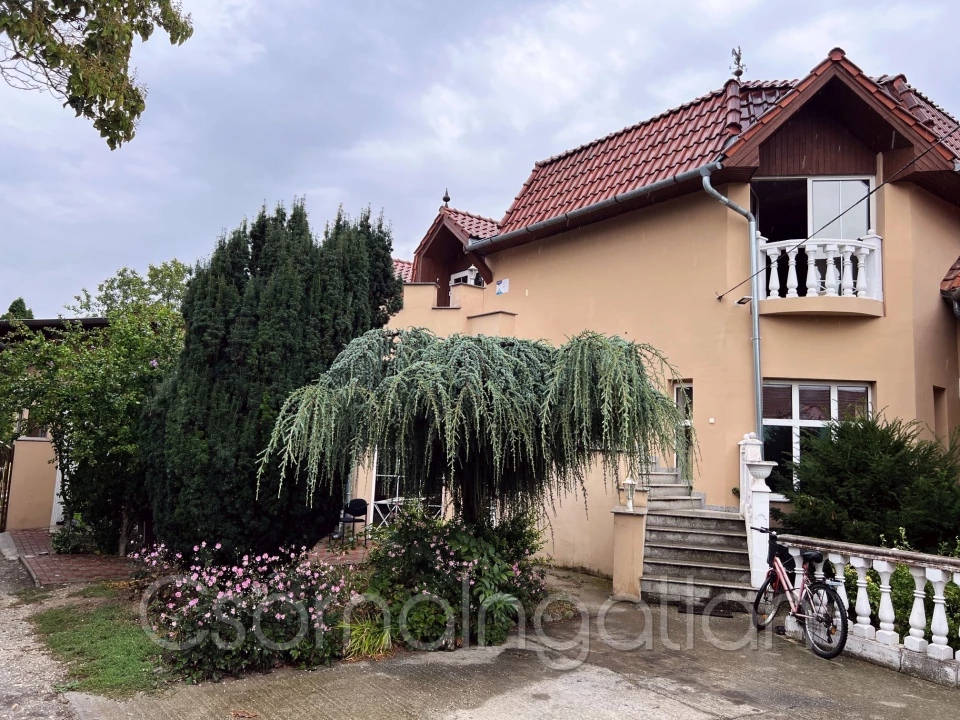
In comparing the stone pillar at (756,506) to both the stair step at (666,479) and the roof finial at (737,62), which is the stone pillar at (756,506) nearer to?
the stair step at (666,479)

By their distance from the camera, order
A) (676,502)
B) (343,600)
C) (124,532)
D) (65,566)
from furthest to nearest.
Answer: (124,532) → (676,502) → (65,566) → (343,600)

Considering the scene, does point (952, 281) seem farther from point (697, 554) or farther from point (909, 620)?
point (909, 620)

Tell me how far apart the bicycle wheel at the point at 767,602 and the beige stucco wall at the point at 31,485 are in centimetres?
1301

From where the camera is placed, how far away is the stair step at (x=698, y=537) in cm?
Result: 895

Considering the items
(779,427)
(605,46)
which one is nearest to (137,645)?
(605,46)

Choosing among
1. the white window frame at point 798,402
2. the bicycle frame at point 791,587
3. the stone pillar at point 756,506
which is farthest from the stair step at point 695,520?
the bicycle frame at point 791,587

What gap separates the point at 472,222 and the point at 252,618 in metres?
12.3

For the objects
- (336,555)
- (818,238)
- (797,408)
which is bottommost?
(336,555)

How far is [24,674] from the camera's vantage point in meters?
5.33

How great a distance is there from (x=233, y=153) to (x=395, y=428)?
3733 mm

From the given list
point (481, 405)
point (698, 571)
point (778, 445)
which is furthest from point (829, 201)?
point (481, 405)

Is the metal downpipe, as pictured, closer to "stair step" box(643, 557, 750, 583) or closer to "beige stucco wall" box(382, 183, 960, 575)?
"beige stucco wall" box(382, 183, 960, 575)

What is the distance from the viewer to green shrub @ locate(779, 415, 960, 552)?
758 cm

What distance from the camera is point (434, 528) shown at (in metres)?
6.82
